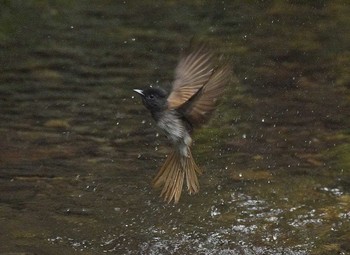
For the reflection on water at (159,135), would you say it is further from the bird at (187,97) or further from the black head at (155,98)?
the black head at (155,98)

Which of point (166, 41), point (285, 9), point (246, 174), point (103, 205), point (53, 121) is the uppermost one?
point (285, 9)

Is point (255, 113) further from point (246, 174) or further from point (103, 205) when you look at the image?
point (103, 205)

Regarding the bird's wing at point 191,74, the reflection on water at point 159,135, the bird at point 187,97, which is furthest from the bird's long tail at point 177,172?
the bird's wing at point 191,74

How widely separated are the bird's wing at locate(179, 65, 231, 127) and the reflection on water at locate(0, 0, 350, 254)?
Answer: 3.36 ft

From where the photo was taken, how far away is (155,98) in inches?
210

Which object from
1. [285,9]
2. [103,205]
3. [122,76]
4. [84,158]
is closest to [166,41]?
[122,76]

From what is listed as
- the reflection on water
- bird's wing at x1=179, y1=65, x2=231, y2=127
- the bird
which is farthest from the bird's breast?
the reflection on water

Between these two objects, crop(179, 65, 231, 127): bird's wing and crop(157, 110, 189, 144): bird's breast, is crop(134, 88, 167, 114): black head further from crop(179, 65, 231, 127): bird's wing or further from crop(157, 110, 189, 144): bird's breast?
crop(179, 65, 231, 127): bird's wing

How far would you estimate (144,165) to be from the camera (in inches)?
274

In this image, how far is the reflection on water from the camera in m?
5.95

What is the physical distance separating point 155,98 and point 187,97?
258 millimetres

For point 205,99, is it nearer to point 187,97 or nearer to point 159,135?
point 187,97

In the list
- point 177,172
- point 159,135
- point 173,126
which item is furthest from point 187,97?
point 159,135

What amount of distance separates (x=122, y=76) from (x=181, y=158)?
2.74 m
